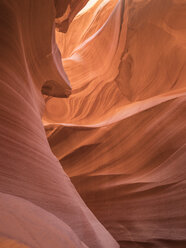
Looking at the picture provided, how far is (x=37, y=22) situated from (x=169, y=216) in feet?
6.41

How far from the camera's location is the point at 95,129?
2.83 metres

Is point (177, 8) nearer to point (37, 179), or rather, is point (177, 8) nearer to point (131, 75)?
point (131, 75)

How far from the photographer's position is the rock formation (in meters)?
1.03

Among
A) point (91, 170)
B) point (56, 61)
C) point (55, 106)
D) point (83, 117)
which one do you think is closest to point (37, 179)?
point (56, 61)

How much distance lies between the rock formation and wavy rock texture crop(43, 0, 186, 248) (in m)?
0.01

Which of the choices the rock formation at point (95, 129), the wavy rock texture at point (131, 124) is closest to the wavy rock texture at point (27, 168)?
the rock formation at point (95, 129)

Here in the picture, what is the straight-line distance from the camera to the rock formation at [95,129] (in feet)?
3.39

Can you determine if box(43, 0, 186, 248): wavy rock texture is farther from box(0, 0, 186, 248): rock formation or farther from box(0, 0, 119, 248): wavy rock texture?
box(0, 0, 119, 248): wavy rock texture

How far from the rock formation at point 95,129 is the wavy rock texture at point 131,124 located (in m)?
0.01

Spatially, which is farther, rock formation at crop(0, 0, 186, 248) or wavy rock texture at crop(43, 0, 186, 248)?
wavy rock texture at crop(43, 0, 186, 248)

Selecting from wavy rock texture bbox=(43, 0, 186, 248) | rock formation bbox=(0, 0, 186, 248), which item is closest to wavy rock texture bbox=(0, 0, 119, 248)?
rock formation bbox=(0, 0, 186, 248)

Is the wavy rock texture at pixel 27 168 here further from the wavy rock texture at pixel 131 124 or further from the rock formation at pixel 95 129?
the wavy rock texture at pixel 131 124

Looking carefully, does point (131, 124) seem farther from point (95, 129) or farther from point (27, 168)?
point (27, 168)

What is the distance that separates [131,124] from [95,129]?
0.46m
